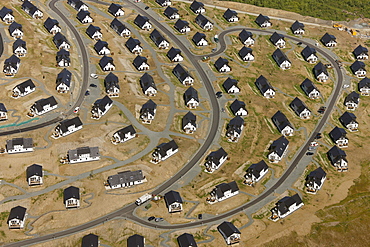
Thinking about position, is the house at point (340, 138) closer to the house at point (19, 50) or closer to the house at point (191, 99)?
the house at point (191, 99)

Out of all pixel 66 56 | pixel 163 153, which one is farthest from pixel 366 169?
pixel 66 56

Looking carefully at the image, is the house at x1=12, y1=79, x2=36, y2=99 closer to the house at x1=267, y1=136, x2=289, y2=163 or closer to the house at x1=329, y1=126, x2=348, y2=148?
the house at x1=267, y1=136, x2=289, y2=163

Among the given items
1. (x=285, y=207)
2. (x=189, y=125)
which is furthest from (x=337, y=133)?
(x=189, y=125)

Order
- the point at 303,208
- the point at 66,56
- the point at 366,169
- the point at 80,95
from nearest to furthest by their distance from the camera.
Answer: the point at 303,208 < the point at 366,169 < the point at 80,95 < the point at 66,56

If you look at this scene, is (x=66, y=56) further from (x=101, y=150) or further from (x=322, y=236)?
(x=322, y=236)

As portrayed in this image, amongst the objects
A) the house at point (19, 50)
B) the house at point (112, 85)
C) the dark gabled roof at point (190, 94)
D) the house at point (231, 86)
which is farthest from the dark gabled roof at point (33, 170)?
the house at point (231, 86)
